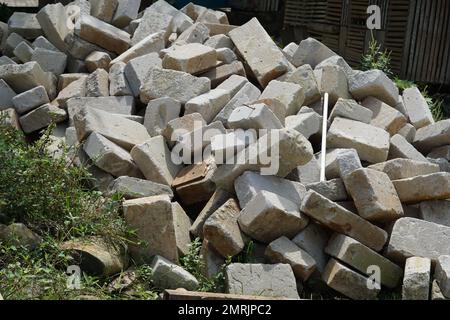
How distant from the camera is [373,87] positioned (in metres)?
7.38

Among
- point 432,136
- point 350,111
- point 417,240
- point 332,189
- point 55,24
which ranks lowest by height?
point 417,240

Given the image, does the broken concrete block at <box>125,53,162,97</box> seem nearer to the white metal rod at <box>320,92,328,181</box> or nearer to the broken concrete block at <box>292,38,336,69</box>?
the broken concrete block at <box>292,38,336,69</box>

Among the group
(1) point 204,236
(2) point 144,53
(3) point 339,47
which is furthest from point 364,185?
(3) point 339,47

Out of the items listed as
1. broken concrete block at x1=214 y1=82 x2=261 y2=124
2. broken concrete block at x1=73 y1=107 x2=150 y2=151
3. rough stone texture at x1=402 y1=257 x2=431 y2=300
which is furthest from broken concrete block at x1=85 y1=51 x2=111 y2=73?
rough stone texture at x1=402 y1=257 x2=431 y2=300

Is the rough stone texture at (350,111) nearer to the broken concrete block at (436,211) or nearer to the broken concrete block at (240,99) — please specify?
the broken concrete block at (240,99)

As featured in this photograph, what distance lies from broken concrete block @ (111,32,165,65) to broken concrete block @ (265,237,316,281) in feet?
10.4

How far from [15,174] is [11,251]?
0.66 metres

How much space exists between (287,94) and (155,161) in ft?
4.69

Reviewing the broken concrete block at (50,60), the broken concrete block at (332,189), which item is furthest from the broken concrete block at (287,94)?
the broken concrete block at (50,60)

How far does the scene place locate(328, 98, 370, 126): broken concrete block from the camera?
23.1 feet

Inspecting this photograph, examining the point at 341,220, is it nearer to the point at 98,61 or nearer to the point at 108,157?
the point at 108,157

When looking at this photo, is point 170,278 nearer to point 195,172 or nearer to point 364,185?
point 195,172

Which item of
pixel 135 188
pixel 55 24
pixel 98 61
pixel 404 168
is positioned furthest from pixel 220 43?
pixel 404 168

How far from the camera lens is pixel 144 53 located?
8.21 meters
